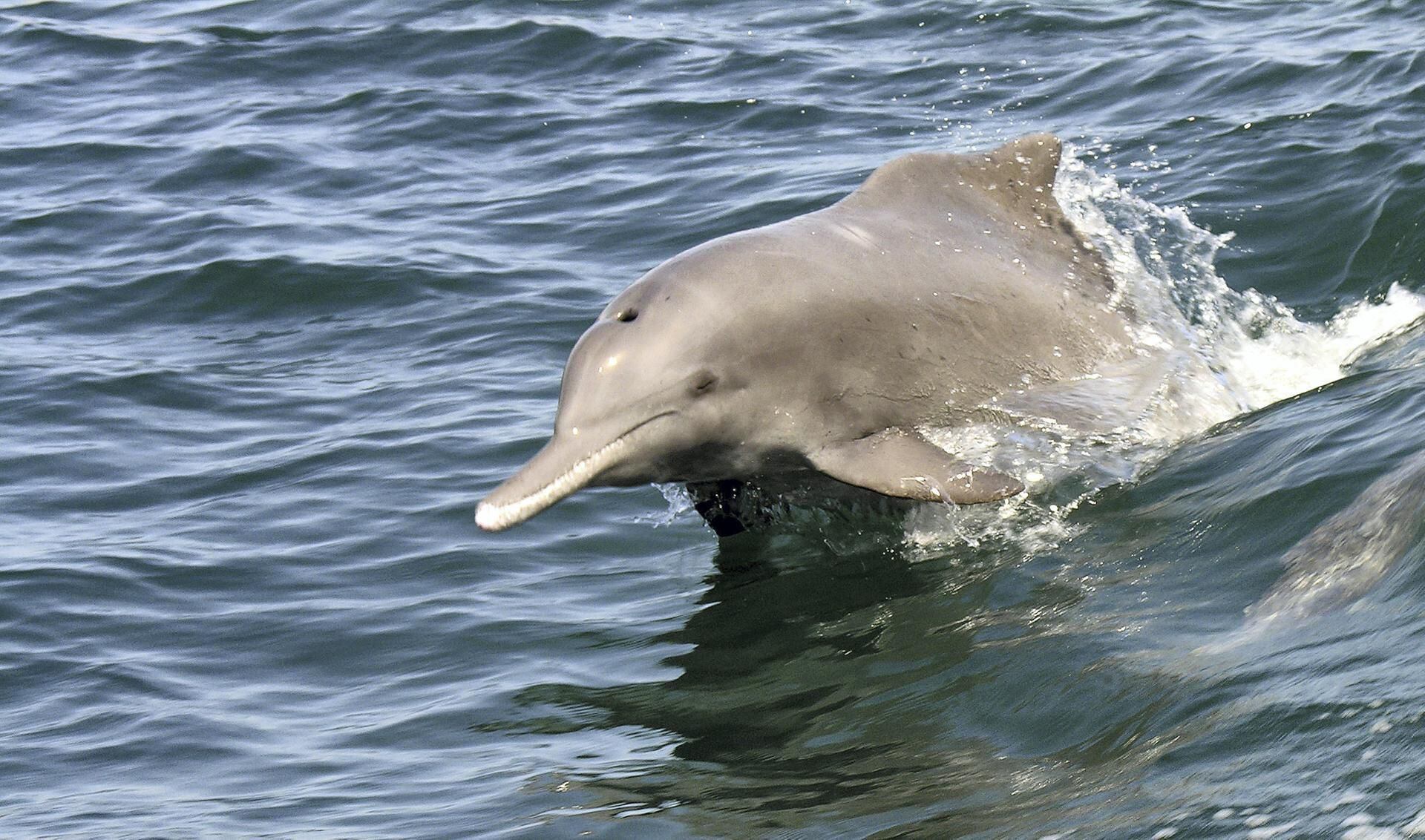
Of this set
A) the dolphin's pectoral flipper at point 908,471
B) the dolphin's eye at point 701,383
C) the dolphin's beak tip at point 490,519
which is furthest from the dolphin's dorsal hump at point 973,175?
the dolphin's beak tip at point 490,519

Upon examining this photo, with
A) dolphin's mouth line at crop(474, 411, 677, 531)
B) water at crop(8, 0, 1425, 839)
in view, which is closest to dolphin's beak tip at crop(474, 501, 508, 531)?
dolphin's mouth line at crop(474, 411, 677, 531)

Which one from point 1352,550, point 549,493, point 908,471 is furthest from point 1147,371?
point 549,493

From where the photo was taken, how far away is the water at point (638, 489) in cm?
580

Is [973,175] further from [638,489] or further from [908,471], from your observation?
[638,489]

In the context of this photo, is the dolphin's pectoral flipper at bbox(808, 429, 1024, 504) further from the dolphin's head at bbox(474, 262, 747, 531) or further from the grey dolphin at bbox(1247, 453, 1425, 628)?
the grey dolphin at bbox(1247, 453, 1425, 628)

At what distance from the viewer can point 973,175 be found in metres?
8.87

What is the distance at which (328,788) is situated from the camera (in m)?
6.61

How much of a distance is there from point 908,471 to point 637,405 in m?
1.09

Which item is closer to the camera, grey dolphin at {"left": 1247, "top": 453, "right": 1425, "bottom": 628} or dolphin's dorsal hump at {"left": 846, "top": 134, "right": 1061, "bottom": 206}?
grey dolphin at {"left": 1247, "top": 453, "right": 1425, "bottom": 628}

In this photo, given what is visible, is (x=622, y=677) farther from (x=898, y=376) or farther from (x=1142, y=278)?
(x=1142, y=278)

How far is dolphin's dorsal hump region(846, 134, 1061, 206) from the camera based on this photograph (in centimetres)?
850

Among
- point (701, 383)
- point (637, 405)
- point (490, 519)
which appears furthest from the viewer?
point (701, 383)

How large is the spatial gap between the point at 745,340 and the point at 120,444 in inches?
197

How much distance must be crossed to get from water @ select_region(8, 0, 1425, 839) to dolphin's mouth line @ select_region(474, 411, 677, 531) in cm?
80
